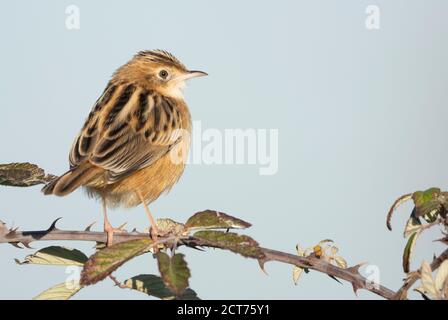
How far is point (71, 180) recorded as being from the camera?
4.10m

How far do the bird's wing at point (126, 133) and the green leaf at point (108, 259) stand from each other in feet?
7.20

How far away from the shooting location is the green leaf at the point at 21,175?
2826mm

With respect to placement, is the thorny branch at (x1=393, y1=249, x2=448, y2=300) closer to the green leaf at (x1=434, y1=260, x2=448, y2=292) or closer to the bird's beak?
the green leaf at (x1=434, y1=260, x2=448, y2=292)

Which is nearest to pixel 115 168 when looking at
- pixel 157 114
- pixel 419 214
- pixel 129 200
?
pixel 129 200

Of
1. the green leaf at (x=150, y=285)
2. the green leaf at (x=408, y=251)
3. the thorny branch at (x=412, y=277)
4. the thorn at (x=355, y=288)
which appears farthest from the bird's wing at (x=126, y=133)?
the thorny branch at (x=412, y=277)

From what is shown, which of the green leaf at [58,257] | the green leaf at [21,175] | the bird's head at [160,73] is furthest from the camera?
the bird's head at [160,73]

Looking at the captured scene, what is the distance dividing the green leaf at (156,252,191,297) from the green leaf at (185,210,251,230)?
23 centimetres

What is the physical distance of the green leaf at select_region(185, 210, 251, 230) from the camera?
2.49m

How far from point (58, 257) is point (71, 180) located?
1.42 metres

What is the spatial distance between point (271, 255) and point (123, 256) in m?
0.54

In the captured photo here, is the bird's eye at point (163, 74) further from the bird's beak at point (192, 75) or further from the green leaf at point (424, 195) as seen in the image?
the green leaf at point (424, 195)

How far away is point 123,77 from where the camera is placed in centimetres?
625

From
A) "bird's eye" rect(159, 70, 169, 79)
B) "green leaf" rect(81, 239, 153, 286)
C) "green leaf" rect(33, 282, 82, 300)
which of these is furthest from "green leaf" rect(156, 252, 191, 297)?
"bird's eye" rect(159, 70, 169, 79)

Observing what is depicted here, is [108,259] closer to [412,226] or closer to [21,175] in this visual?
[21,175]
